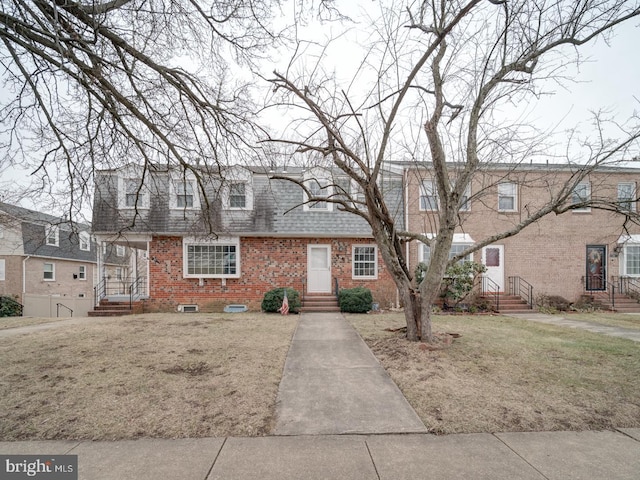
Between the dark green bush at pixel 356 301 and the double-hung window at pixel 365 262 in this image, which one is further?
the double-hung window at pixel 365 262

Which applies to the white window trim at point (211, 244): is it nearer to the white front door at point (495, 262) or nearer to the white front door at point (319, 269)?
the white front door at point (319, 269)

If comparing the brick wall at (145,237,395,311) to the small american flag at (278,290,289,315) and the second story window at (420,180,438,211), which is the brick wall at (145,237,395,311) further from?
the second story window at (420,180,438,211)

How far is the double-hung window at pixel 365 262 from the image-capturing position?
13.5 metres

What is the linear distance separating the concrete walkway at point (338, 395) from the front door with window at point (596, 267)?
1306cm

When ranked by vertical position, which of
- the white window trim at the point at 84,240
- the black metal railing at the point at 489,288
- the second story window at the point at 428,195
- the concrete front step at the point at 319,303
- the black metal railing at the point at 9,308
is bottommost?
the black metal railing at the point at 9,308

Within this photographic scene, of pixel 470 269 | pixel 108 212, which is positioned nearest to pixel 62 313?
pixel 108 212

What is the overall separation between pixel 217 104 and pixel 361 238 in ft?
28.7

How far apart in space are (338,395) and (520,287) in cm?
1261

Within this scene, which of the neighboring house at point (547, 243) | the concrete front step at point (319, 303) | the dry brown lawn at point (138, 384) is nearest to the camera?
the dry brown lawn at point (138, 384)

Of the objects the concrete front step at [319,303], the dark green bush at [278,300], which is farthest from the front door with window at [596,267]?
the dark green bush at [278,300]

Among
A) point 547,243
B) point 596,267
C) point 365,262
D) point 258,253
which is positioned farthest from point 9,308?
point 596,267

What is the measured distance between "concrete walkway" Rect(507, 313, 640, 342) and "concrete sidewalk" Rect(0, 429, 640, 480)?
21.9 feet

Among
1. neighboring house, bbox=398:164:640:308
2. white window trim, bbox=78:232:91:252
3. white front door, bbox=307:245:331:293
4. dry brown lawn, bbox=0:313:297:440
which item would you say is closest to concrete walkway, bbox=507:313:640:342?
neighboring house, bbox=398:164:640:308

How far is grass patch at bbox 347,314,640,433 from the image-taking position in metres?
3.60
